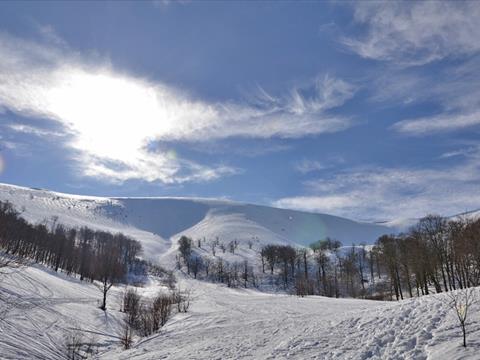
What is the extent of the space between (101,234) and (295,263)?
11031 cm

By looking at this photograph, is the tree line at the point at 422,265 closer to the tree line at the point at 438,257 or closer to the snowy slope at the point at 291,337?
the tree line at the point at 438,257

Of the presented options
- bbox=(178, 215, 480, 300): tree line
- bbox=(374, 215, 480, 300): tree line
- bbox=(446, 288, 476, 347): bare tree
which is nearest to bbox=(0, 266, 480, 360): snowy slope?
bbox=(446, 288, 476, 347): bare tree

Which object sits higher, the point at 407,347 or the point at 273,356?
the point at 407,347

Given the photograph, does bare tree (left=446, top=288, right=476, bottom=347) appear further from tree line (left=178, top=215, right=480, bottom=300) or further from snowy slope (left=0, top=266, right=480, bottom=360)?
tree line (left=178, top=215, right=480, bottom=300)

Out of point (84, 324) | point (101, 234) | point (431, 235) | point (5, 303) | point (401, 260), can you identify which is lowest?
point (84, 324)

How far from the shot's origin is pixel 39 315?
3136 centimetres

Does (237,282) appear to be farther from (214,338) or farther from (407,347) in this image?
(407,347)

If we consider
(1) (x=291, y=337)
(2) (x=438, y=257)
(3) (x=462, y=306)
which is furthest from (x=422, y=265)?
(3) (x=462, y=306)

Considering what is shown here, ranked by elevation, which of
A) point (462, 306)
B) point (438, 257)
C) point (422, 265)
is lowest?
point (462, 306)

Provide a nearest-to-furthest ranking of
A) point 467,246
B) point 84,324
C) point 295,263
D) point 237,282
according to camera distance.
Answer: point 84,324
point 467,246
point 237,282
point 295,263

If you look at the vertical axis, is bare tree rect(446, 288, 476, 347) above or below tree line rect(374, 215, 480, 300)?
below

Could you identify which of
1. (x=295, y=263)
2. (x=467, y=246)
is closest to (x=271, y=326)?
(x=467, y=246)

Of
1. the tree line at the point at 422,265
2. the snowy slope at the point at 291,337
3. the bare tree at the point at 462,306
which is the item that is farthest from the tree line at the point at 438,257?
the snowy slope at the point at 291,337

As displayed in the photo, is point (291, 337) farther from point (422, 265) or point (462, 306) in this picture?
point (422, 265)
